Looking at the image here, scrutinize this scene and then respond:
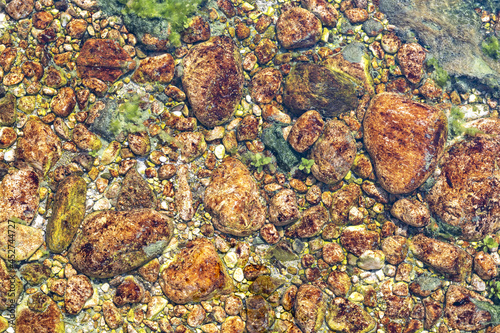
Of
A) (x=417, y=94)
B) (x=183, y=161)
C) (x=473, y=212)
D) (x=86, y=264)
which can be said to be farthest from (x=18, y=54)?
(x=473, y=212)

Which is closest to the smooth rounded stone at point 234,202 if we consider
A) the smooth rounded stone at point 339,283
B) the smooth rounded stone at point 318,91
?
the smooth rounded stone at point 339,283

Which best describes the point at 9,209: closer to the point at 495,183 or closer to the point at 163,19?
the point at 163,19

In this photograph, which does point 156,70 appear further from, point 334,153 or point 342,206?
point 342,206

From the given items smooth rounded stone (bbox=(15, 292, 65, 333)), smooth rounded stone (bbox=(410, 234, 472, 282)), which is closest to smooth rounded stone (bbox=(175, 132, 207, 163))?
smooth rounded stone (bbox=(15, 292, 65, 333))

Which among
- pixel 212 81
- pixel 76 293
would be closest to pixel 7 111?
pixel 76 293

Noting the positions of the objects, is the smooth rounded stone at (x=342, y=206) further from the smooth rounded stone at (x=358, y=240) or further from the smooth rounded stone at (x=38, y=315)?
the smooth rounded stone at (x=38, y=315)
